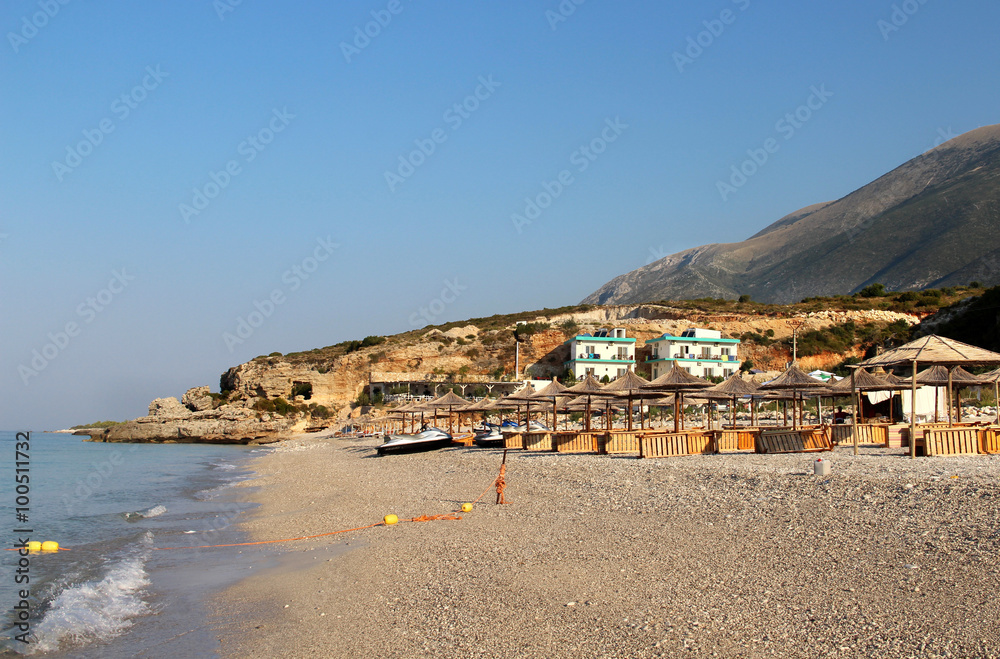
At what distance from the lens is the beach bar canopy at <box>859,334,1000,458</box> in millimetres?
14875

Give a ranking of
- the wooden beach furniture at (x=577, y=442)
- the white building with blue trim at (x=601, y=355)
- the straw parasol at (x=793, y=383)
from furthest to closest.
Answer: the white building with blue trim at (x=601, y=355)
the wooden beach furniture at (x=577, y=442)
the straw parasol at (x=793, y=383)

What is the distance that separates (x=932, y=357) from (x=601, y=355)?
42.1 metres

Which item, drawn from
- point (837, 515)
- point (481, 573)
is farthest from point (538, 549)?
point (837, 515)

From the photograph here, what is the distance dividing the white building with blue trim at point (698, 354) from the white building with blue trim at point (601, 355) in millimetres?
2074

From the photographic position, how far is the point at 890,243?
11912 centimetres

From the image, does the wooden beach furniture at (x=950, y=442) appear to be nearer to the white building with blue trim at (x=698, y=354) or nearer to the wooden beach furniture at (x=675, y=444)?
the wooden beach furniture at (x=675, y=444)

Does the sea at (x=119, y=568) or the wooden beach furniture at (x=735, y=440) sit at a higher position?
the wooden beach furniture at (x=735, y=440)

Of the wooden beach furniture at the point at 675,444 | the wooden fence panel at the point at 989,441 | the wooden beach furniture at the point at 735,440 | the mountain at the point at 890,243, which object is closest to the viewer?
the wooden fence panel at the point at 989,441

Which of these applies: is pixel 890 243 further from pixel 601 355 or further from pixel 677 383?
pixel 677 383

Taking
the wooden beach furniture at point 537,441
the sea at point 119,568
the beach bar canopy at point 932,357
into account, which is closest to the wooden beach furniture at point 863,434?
the beach bar canopy at point 932,357

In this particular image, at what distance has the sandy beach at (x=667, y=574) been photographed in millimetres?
5797

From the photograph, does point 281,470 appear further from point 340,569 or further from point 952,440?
point 952,440

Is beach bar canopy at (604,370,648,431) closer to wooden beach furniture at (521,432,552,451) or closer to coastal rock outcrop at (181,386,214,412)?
wooden beach furniture at (521,432,552,451)

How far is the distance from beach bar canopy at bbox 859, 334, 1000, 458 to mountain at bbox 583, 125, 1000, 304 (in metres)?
87.6
